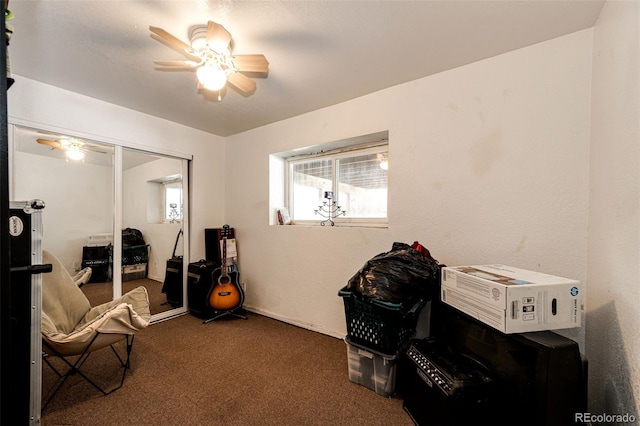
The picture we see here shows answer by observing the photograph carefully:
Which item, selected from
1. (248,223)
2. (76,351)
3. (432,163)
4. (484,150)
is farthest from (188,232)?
(484,150)

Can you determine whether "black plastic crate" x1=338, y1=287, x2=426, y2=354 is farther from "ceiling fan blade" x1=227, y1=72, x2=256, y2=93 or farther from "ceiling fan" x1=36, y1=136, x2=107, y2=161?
"ceiling fan" x1=36, y1=136, x2=107, y2=161

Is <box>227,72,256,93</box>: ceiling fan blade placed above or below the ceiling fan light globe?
above

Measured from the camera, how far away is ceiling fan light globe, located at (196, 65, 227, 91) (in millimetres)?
1529

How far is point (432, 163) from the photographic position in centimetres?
205

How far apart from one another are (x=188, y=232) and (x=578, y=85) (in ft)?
12.3

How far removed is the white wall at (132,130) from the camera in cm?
211

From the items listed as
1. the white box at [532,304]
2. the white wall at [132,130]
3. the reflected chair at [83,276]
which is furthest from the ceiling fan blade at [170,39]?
the reflected chair at [83,276]

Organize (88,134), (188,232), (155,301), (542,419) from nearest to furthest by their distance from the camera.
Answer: (542,419), (88,134), (155,301), (188,232)

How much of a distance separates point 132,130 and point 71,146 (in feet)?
1.74

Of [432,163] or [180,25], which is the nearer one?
[180,25]

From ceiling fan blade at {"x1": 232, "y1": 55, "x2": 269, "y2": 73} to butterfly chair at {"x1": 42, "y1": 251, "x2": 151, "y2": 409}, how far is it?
175cm

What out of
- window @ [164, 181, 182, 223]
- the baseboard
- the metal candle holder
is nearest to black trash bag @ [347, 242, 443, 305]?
the baseboard

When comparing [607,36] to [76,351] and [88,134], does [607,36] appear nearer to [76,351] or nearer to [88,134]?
[76,351]

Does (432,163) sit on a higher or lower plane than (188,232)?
higher
